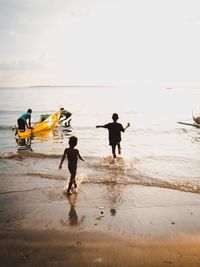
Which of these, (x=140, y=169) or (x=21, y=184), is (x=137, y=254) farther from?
(x=140, y=169)

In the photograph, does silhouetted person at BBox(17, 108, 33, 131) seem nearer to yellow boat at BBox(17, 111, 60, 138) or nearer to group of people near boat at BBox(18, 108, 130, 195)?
group of people near boat at BBox(18, 108, 130, 195)

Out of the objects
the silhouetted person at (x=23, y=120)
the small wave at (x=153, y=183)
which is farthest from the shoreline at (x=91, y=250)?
the silhouetted person at (x=23, y=120)

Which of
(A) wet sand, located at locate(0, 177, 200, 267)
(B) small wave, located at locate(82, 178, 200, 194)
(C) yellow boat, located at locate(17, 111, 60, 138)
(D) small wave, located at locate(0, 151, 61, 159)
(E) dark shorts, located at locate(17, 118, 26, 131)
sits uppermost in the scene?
(E) dark shorts, located at locate(17, 118, 26, 131)

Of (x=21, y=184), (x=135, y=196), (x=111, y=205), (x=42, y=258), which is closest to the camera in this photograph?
(x=42, y=258)

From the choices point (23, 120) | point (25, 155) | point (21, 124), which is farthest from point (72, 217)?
point (21, 124)

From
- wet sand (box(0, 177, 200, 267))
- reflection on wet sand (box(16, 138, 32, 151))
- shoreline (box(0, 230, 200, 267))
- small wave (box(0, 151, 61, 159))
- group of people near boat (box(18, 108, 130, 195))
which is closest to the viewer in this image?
shoreline (box(0, 230, 200, 267))

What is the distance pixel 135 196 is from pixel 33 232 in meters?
3.15

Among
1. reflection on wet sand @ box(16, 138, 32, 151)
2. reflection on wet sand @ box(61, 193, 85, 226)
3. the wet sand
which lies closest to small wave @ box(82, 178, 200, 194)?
the wet sand

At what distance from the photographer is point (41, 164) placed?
11.3m

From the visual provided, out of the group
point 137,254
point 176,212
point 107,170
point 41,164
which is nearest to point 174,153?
point 107,170

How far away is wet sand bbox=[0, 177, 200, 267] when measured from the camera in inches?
168

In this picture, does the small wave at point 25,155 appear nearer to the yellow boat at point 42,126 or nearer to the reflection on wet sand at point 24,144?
the reflection on wet sand at point 24,144

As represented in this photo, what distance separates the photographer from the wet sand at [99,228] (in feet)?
14.0

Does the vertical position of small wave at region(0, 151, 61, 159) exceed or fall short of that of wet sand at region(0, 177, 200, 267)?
it falls short
